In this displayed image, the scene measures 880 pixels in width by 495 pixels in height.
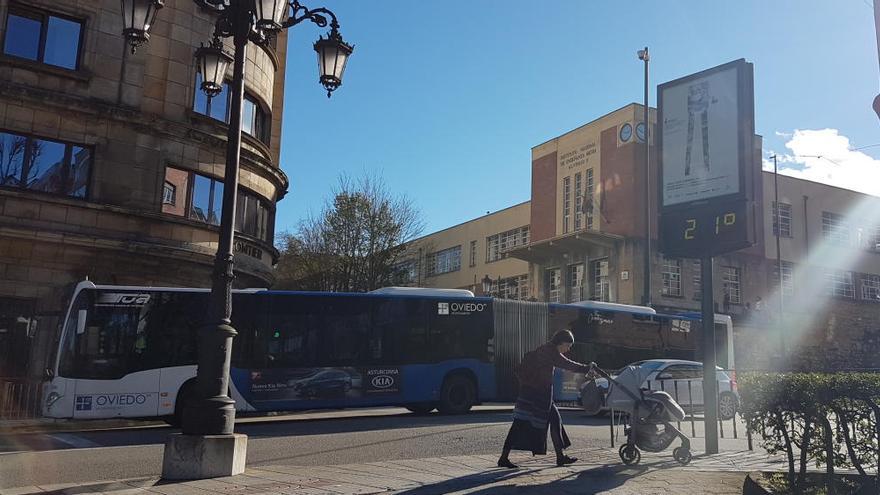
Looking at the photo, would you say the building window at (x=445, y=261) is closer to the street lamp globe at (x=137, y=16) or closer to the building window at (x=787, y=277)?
the building window at (x=787, y=277)

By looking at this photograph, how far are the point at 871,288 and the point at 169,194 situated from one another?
48.3 meters

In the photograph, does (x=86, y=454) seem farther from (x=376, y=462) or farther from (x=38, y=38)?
(x=38, y=38)

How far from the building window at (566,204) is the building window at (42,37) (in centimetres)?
2993

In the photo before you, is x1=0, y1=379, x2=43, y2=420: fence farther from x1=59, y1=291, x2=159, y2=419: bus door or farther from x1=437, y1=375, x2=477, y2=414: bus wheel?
x1=437, y1=375, x2=477, y2=414: bus wheel

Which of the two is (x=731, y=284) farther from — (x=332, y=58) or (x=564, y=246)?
(x=332, y=58)

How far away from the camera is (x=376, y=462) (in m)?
9.97

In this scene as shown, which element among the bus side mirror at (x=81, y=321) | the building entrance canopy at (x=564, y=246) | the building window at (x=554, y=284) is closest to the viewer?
the bus side mirror at (x=81, y=321)

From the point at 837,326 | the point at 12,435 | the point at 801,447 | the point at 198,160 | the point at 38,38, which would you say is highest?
the point at 38,38

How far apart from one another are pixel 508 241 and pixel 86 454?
44.5m

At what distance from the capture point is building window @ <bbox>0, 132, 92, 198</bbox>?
1959 centimetres

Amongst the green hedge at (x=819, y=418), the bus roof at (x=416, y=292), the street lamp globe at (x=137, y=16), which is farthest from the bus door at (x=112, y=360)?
the green hedge at (x=819, y=418)

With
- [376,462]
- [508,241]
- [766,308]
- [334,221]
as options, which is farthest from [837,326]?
[376,462]

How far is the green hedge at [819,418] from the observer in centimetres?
691

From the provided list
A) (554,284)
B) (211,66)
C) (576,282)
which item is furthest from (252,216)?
(554,284)
